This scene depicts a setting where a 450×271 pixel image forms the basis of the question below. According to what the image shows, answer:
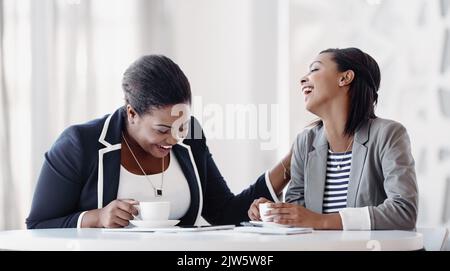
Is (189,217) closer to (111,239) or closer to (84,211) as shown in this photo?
(84,211)

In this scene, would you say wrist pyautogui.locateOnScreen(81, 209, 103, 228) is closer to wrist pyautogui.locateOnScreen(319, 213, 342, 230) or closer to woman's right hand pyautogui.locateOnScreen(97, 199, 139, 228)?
woman's right hand pyautogui.locateOnScreen(97, 199, 139, 228)

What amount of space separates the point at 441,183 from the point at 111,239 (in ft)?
5.40

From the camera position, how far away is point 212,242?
1.17m

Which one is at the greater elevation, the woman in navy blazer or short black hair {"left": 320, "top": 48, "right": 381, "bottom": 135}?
short black hair {"left": 320, "top": 48, "right": 381, "bottom": 135}

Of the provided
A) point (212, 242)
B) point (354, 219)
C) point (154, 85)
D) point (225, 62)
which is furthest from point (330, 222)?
point (225, 62)

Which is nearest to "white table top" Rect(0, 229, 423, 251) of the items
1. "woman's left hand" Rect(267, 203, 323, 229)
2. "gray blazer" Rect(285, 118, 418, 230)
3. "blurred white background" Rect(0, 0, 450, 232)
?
"woman's left hand" Rect(267, 203, 323, 229)

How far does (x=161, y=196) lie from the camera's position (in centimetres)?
181

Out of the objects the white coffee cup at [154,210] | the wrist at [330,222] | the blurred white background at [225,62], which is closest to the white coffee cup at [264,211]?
the wrist at [330,222]

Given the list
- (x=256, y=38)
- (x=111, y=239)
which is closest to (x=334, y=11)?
(x=256, y=38)

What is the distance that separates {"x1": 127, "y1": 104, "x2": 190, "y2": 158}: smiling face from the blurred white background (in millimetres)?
722

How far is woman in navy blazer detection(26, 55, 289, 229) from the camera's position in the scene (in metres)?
1.69

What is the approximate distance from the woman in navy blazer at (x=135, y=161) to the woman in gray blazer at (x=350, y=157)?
178 millimetres

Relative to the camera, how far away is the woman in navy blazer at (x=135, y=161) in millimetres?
1690

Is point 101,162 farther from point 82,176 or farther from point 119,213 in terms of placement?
point 119,213
